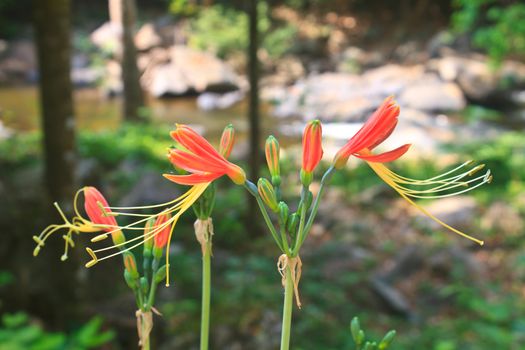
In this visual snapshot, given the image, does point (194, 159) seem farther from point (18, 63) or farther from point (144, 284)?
point (18, 63)

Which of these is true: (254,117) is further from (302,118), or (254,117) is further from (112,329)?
(302,118)

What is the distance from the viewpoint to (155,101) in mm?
18859

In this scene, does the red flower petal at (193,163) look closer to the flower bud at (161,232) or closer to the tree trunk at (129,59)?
the flower bud at (161,232)

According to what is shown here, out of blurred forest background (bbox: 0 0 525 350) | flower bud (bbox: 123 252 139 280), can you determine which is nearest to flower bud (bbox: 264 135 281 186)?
flower bud (bbox: 123 252 139 280)

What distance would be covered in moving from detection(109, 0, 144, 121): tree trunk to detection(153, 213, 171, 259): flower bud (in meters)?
10.3

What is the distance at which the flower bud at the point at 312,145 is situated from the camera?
0.68m

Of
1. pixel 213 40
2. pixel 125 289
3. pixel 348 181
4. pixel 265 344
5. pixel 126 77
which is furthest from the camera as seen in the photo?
pixel 213 40

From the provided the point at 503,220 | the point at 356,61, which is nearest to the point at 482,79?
the point at 356,61

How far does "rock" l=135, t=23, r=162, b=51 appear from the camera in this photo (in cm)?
2262

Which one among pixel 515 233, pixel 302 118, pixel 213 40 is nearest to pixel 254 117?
pixel 515 233

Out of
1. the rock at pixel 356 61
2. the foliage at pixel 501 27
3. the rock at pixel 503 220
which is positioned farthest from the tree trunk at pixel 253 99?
the rock at pixel 356 61

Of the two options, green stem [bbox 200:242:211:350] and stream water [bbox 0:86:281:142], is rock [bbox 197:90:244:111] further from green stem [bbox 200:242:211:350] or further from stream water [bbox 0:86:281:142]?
green stem [bbox 200:242:211:350]

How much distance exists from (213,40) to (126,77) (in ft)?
37.0

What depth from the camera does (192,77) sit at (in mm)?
19641
